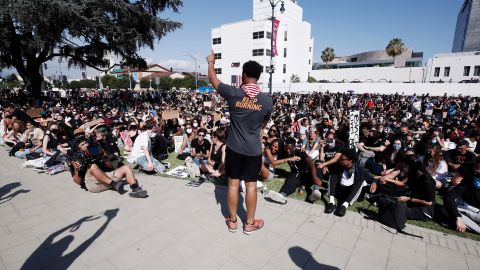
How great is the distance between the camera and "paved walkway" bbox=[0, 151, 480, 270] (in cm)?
329

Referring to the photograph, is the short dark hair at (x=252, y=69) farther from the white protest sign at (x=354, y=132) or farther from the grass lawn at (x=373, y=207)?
the white protest sign at (x=354, y=132)

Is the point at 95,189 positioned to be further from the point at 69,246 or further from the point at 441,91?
the point at 441,91

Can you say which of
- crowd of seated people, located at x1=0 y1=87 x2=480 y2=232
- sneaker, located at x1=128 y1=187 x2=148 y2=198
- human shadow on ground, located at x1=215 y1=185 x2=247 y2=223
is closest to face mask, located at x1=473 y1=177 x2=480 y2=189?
crowd of seated people, located at x1=0 y1=87 x2=480 y2=232

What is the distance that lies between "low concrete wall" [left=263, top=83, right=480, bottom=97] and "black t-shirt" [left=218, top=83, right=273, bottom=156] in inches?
1661

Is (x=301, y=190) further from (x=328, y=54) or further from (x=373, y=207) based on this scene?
(x=328, y=54)

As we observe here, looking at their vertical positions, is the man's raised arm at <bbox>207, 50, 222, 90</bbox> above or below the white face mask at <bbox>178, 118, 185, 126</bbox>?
above

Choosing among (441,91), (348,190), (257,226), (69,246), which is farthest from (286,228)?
(441,91)

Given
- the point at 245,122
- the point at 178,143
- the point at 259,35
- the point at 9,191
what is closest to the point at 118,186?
the point at 9,191

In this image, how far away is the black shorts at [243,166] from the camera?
341 cm

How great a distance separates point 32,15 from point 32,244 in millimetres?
21785

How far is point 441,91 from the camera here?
3625cm

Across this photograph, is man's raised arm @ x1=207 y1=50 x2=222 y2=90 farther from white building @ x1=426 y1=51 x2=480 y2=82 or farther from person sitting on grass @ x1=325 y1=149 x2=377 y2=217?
white building @ x1=426 y1=51 x2=480 y2=82

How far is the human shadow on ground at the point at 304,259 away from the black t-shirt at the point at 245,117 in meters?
1.38

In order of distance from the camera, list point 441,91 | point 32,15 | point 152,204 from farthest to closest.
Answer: point 441,91
point 32,15
point 152,204
